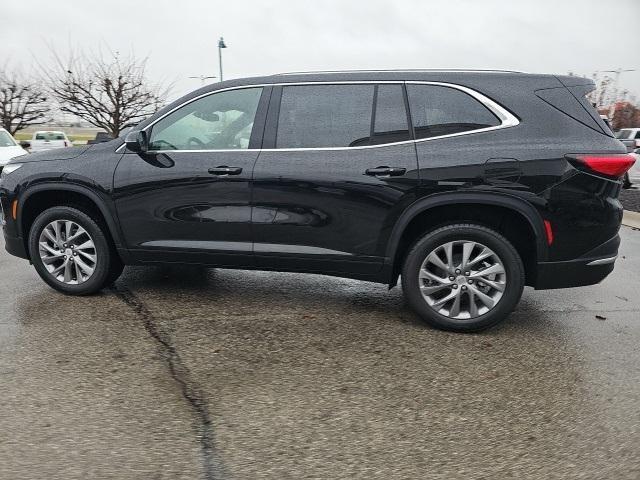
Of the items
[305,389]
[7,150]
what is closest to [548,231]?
[305,389]

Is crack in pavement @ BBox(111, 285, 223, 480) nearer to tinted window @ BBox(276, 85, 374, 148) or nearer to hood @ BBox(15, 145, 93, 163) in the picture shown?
hood @ BBox(15, 145, 93, 163)

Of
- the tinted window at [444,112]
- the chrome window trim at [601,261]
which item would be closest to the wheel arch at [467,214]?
the chrome window trim at [601,261]

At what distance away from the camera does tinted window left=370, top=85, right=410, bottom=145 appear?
3904 millimetres

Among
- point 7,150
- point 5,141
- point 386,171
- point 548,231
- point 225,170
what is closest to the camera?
point 548,231

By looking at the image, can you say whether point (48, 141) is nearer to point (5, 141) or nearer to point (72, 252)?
point (5, 141)

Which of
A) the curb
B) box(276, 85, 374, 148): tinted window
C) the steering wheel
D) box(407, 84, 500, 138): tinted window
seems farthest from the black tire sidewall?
the curb

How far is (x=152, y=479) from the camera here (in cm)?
226

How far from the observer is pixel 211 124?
4.26 metres

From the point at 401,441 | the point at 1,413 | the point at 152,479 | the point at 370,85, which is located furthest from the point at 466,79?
the point at 1,413

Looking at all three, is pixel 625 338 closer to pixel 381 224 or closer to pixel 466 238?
pixel 466 238

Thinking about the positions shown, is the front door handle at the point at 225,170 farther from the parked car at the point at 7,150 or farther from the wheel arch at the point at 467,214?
the parked car at the point at 7,150

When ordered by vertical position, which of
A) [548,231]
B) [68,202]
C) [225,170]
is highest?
[225,170]

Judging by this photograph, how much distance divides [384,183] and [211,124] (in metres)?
1.41

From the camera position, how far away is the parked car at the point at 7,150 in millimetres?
10597
